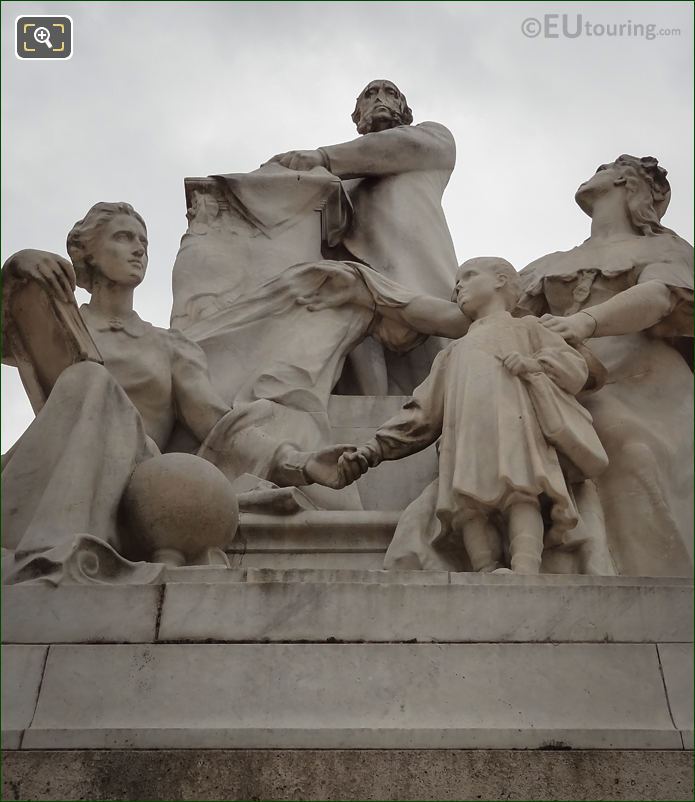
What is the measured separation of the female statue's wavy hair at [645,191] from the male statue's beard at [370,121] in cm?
253

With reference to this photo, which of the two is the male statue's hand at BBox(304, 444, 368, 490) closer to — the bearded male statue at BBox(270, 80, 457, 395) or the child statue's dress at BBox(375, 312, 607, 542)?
the child statue's dress at BBox(375, 312, 607, 542)

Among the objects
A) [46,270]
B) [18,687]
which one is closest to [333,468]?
[46,270]

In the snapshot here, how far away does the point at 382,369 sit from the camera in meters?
8.58

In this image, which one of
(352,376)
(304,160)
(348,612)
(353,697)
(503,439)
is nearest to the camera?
(353,697)

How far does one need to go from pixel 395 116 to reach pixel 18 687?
690cm

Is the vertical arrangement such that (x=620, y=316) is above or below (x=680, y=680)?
above

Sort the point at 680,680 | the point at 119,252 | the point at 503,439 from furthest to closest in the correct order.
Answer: the point at 119,252, the point at 503,439, the point at 680,680

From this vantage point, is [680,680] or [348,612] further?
[348,612]

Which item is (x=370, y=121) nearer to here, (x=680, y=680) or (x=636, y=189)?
(x=636, y=189)

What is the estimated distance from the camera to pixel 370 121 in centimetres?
1066

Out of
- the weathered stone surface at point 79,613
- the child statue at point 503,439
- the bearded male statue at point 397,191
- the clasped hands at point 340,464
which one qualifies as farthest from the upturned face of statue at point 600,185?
the weathered stone surface at point 79,613

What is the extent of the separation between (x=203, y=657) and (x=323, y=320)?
3.68 m

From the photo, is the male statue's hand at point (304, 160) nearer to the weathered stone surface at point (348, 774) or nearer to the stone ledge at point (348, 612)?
the stone ledge at point (348, 612)

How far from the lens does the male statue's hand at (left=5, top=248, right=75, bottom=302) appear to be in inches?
249
